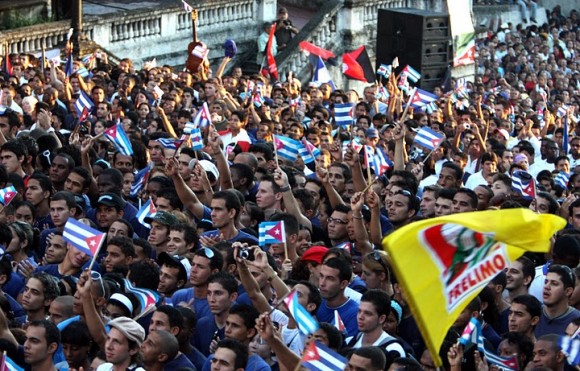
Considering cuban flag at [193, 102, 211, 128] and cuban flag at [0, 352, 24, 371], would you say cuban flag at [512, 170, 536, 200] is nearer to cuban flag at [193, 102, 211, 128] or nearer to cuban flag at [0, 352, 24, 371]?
cuban flag at [193, 102, 211, 128]

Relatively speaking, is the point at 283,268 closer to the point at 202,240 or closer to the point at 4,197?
the point at 202,240

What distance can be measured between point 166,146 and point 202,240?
3515 millimetres

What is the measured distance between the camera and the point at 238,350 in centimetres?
1038

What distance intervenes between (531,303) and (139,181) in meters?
5.90

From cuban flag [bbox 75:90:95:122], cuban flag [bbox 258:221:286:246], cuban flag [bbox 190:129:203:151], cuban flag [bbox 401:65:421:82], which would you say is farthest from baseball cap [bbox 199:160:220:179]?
cuban flag [bbox 401:65:421:82]

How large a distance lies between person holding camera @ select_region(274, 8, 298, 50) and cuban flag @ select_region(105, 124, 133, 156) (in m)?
13.9

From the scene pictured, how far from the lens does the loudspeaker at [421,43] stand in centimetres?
2709

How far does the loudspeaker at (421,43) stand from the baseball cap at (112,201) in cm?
1315

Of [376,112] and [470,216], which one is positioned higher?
[470,216]

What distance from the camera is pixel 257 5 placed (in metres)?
31.3

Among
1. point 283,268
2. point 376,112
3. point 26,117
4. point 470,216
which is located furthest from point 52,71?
point 470,216

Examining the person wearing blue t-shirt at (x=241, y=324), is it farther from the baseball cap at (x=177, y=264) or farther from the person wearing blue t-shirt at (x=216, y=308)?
the baseball cap at (x=177, y=264)

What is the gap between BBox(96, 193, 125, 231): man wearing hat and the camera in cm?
1458

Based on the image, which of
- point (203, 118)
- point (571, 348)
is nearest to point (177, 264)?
point (571, 348)
